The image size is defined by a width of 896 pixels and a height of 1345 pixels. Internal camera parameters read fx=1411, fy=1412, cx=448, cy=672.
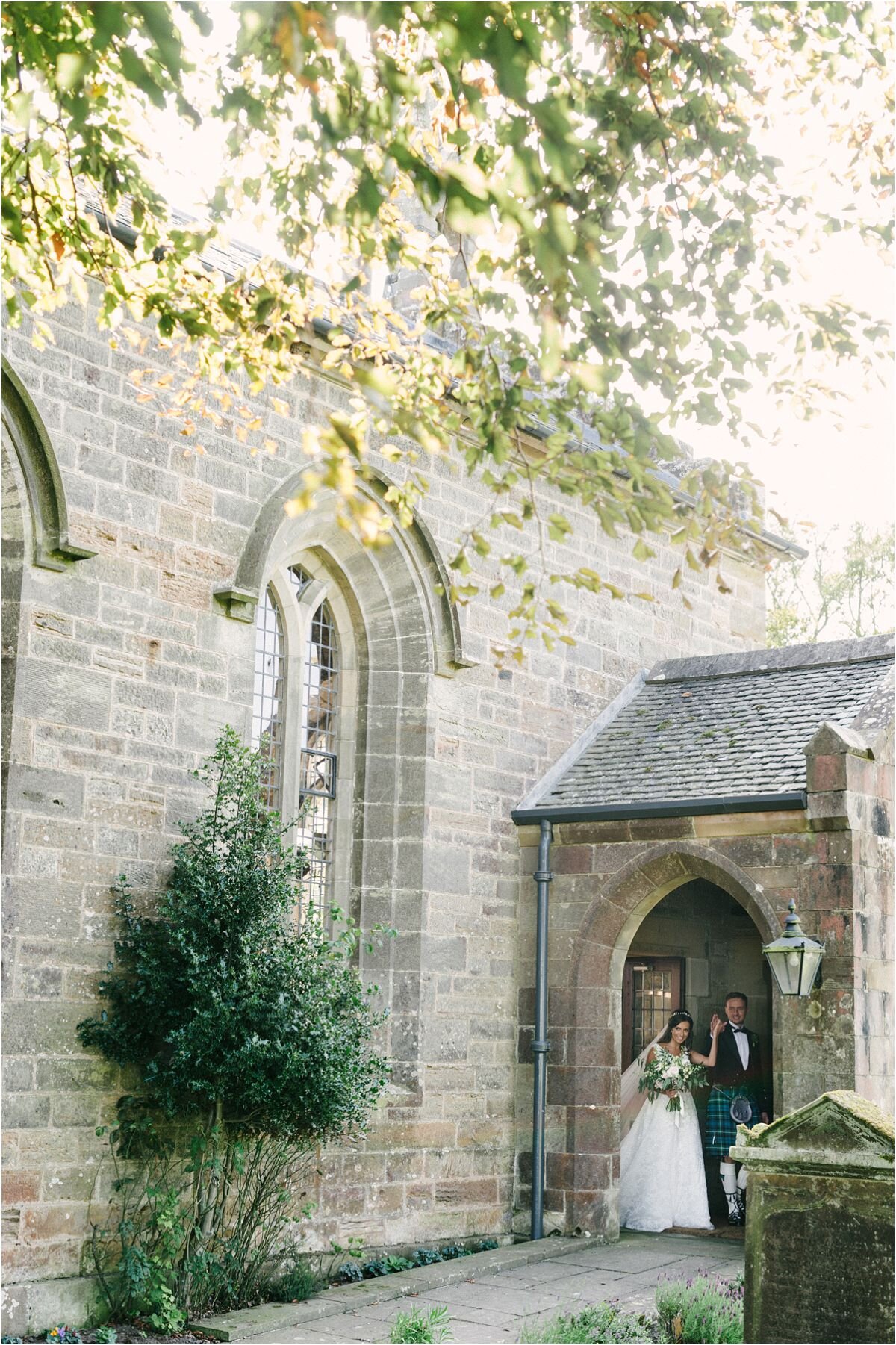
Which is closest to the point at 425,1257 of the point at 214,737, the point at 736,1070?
the point at 736,1070

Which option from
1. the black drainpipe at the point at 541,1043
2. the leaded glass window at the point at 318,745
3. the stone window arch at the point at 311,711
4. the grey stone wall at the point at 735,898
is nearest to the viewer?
the grey stone wall at the point at 735,898

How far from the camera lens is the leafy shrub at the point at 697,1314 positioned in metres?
6.96

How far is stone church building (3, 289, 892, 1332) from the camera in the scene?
7.38 m

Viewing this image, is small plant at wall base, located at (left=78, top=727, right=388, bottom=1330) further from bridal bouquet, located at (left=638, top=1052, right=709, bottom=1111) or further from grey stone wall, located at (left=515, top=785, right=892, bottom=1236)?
bridal bouquet, located at (left=638, top=1052, right=709, bottom=1111)

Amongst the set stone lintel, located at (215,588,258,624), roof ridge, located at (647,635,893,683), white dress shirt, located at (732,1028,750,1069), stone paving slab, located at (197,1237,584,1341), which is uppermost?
roof ridge, located at (647,635,893,683)

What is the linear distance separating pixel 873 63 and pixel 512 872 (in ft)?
21.0

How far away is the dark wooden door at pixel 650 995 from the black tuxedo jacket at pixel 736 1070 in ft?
2.64

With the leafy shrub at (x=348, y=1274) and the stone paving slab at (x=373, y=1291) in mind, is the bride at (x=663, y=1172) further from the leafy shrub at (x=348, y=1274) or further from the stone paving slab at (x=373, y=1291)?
the leafy shrub at (x=348, y=1274)

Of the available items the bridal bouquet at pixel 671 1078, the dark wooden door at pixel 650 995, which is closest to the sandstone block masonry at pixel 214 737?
the bridal bouquet at pixel 671 1078

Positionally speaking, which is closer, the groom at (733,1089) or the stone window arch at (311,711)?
the stone window arch at (311,711)

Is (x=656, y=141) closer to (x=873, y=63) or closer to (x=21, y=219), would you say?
(x=873, y=63)

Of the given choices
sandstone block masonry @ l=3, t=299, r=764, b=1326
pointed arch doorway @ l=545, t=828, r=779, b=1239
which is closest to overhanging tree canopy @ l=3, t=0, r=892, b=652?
sandstone block masonry @ l=3, t=299, r=764, b=1326

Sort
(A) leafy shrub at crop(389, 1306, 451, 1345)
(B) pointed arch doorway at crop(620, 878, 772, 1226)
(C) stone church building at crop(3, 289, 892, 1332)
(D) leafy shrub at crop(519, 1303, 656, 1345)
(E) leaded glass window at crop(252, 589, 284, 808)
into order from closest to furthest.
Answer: (D) leafy shrub at crop(519, 1303, 656, 1345) < (A) leafy shrub at crop(389, 1306, 451, 1345) < (C) stone church building at crop(3, 289, 892, 1332) < (E) leaded glass window at crop(252, 589, 284, 808) < (B) pointed arch doorway at crop(620, 878, 772, 1226)

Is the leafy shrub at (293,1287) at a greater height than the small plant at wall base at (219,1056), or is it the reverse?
the small plant at wall base at (219,1056)
